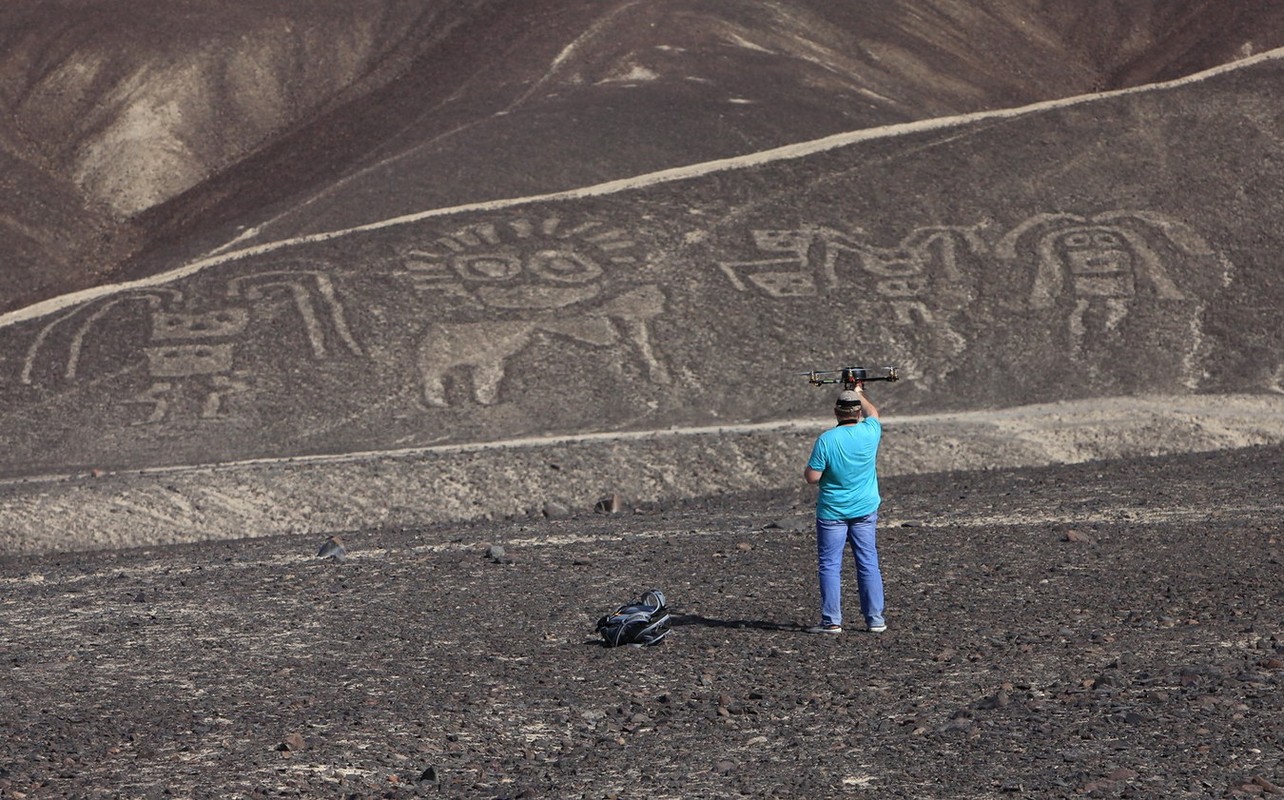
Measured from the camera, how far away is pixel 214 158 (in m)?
47.0

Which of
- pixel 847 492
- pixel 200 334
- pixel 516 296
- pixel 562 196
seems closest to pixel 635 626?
pixel 847 492

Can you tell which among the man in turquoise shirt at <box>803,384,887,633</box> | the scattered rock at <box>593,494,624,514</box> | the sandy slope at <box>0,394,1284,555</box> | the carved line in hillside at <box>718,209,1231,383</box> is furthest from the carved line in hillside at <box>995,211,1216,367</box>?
the man in turquoise shirt at <box>803,384,887,633</box>

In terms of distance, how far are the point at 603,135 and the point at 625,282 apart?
34.4ft

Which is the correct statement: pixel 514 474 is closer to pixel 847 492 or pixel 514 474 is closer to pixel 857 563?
pixel 857 563

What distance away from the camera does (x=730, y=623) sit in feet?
39.3

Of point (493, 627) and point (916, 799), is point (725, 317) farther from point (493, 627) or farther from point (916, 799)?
point (916, 799)

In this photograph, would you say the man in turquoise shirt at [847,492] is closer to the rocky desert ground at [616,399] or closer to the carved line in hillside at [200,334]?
the rocky desert ground at [616,399]

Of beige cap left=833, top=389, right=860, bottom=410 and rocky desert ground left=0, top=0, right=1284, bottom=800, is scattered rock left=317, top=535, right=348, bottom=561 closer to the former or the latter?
rocky desert ground left=0, top=0, right=1284, bottom=800

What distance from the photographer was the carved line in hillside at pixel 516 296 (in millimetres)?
25672

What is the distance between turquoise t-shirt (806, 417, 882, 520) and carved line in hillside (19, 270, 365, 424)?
604 inches

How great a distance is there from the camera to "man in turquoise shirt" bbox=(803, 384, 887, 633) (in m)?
10.7

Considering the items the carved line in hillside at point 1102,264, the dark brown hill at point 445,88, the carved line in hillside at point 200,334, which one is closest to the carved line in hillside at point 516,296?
the carved line in hillside at point 200,334

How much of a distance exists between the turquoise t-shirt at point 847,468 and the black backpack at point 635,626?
145 cm

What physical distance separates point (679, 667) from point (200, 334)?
18.0 meters
